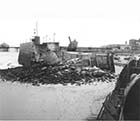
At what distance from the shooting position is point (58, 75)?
1559 cm

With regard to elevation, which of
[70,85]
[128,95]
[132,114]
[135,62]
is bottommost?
[70,85]

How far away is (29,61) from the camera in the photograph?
58.5 ft

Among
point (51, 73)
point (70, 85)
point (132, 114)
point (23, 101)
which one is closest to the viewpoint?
point (132, 114)

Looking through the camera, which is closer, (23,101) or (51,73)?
(23,101)

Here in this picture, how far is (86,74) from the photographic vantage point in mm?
16172

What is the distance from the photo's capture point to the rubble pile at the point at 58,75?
583 inches

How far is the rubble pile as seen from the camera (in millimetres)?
14814

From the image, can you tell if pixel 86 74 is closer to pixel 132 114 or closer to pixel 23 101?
pixel 23 101

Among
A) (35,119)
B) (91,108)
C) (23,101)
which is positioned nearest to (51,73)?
(23,101)

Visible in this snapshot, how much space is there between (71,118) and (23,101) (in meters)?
2.93

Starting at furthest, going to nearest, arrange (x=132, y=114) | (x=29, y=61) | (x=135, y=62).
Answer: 1. (x=29, y=61)
2. (x=135, y=62)
3. (x=132, y=114)

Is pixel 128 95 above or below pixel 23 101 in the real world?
above

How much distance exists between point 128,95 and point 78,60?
15699 mm

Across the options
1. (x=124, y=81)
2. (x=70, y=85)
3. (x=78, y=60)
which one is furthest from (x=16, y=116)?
(x=78, y=60)
